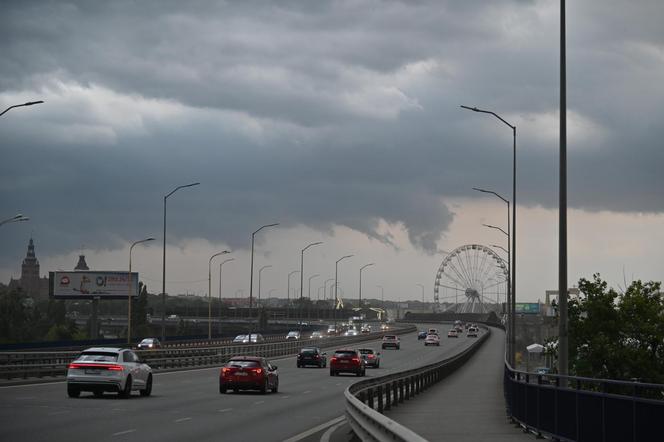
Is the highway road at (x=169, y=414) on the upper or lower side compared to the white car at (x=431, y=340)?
upper

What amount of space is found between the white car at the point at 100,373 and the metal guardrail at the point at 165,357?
8889 millimetres

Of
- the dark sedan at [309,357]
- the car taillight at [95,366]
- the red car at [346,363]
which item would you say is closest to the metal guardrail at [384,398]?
the red car at [346,363]

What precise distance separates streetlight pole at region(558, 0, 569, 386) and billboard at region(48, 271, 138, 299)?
117 meters

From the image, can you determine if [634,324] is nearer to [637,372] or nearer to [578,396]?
[637,372]

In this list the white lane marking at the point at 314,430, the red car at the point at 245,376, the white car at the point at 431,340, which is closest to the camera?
the white lane marking at the point at 314,430

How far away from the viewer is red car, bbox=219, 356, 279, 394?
1529 inches

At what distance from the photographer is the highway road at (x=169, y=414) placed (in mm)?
20953

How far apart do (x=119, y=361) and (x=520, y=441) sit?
15713mm

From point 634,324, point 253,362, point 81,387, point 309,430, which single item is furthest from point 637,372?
point 309,430

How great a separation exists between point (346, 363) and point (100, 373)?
28062 millimetres

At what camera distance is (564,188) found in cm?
2583

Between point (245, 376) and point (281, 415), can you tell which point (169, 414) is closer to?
point (281, 415)

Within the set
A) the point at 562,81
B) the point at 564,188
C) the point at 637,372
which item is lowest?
the point at 637,372

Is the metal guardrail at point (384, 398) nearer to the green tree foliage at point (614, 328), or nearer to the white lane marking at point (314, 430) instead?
the white lane marking at point (314, 430)
